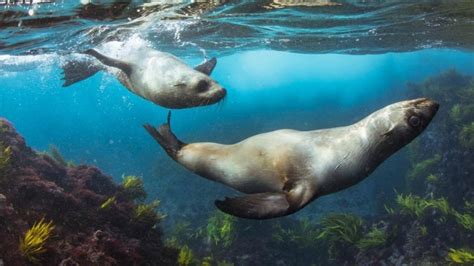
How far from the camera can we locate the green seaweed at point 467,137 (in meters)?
13.2

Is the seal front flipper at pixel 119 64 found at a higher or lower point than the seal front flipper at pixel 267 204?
higher

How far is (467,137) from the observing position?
44.7ft

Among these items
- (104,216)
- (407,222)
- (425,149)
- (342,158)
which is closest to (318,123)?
(425,149)

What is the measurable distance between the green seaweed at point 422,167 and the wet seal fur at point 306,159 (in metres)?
13.0

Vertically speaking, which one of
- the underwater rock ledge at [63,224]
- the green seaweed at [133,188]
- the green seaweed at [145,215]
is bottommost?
the green seaweed at [133,188]

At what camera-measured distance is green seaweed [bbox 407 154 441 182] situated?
51.2 ft

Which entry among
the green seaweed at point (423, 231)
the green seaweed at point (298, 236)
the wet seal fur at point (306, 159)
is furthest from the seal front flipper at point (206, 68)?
the green seaweed at point (423, 231)

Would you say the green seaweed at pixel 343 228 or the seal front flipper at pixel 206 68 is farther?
the green seaweed at pixel 343 228

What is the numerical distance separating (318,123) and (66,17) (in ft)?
72.6

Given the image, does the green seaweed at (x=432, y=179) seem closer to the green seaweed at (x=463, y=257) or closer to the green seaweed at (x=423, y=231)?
the green seaweed at (x=423, y=231)

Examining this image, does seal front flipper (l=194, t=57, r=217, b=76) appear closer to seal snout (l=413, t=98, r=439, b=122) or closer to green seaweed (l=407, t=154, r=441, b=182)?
seal snout (l=413, t=98, r=439, b=122)

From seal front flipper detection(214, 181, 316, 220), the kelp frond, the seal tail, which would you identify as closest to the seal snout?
seal front flipper detection(214, 181, 316, 220)

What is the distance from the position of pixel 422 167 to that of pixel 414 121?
13.9 metres

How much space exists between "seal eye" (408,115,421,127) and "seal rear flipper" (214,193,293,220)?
4.66ft
